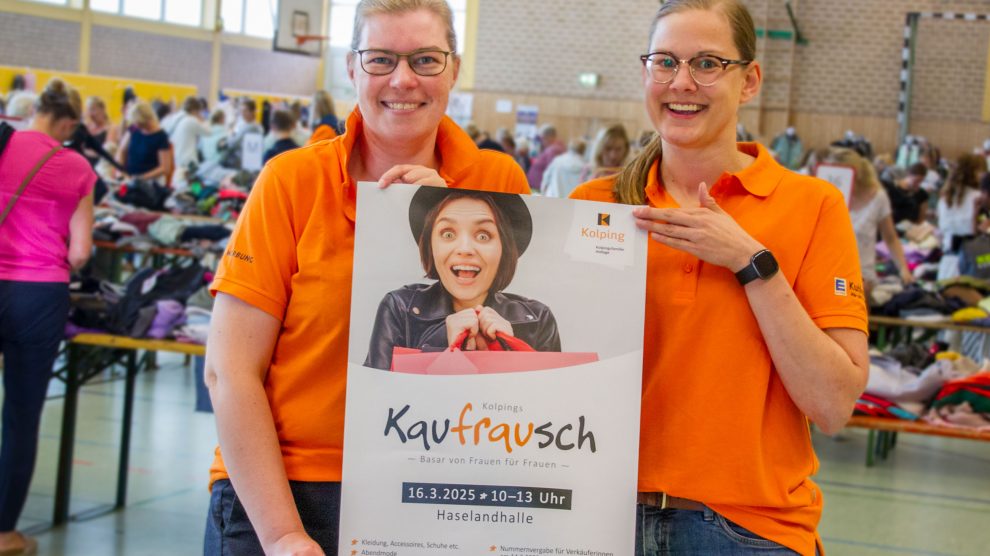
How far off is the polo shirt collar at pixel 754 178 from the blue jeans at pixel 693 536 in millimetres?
486

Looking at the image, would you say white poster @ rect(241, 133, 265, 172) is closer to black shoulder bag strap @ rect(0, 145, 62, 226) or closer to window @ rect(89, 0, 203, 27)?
black shoulder bag strap @ rect(0, 145, 62, 226)

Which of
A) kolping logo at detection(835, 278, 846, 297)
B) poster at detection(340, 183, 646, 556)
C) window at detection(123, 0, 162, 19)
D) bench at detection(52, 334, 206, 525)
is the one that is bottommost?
bench at detection(52, 334, 206, 525)

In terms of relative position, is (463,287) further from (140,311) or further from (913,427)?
(140,311)

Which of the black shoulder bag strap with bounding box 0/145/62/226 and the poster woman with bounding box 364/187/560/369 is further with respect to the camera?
the black shoulder bag strap with bounding box 0/145/62/226

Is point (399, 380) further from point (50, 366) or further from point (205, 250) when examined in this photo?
point (205, 250)

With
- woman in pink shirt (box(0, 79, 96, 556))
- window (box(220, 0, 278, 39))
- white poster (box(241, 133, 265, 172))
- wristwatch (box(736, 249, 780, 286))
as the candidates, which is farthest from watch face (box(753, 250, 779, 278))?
window (box(220, 0, 278, 39))

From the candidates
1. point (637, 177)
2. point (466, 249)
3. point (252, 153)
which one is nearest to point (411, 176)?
point (466, 249)

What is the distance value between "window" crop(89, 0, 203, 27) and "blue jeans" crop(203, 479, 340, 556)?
20.0 metres

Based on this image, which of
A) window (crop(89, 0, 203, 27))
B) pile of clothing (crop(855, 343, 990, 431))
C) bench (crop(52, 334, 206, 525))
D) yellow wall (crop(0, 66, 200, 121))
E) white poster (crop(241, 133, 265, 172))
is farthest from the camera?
window (crop(89, 0, 203, 27))

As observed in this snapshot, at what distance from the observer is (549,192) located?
9453 mm

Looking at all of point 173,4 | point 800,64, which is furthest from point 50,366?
point 173,4

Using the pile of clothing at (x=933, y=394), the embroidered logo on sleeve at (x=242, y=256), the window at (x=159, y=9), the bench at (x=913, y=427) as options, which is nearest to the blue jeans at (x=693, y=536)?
the embroidered logo on sleeve at (x=242, y=256)

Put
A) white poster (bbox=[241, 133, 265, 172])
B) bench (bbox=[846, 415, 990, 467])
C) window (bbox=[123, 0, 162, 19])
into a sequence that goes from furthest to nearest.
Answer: window (bbox=[123, 0, 162, 19]) < white poster (bbox=[241, 133, 265, 172]) < bench (bbox=[846, 415, 990, 467])

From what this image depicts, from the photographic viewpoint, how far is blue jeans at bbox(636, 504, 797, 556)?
152 centimetres
